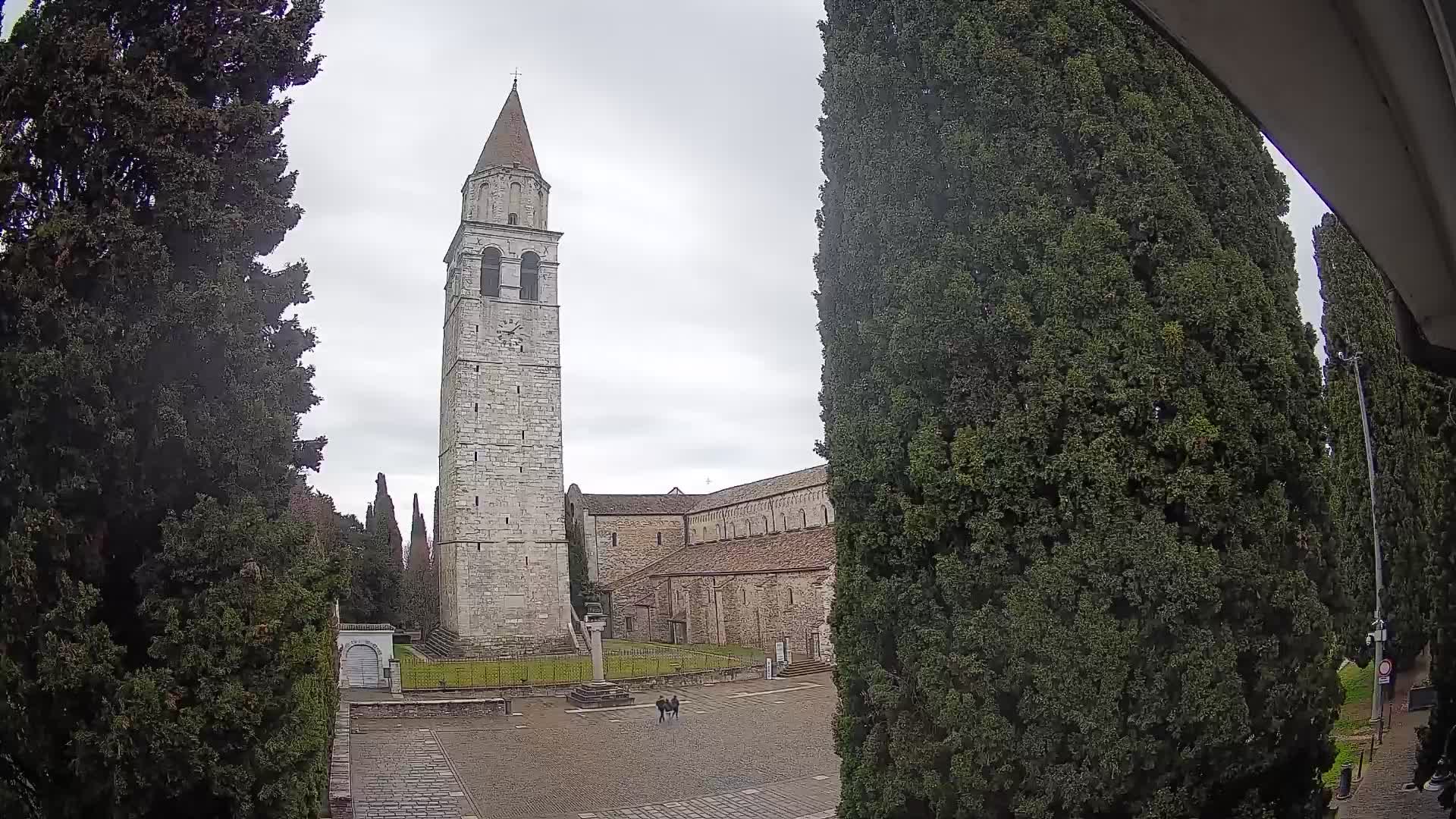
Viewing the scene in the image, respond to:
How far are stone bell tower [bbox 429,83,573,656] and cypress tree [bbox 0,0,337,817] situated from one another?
2878cm

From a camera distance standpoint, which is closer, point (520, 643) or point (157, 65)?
point (157, 65)

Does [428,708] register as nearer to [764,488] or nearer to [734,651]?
[734,651]

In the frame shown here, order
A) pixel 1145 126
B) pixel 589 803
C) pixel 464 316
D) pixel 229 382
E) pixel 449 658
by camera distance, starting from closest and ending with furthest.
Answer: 1. pixel 1145 126
2. pixel 229 382
3. pixel 589 803
4. pixel 449 658
5. pixel 464 316

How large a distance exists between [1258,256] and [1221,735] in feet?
9.74

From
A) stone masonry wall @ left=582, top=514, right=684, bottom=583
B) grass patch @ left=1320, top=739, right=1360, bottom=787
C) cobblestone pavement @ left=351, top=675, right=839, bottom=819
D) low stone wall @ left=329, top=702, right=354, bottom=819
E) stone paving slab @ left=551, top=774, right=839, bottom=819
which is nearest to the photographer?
grass patch @ left=1320, top=739, right=1360, bottom=787

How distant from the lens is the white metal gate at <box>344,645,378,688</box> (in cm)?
2591

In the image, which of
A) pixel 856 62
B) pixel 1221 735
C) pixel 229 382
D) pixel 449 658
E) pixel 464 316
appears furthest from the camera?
pixel 464 316

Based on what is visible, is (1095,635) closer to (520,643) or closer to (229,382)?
(229,382)

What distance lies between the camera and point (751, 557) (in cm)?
3822

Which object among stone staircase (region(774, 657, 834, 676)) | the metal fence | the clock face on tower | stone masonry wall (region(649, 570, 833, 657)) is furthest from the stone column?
the clock face on tower

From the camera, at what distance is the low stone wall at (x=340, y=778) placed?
36.3 ft

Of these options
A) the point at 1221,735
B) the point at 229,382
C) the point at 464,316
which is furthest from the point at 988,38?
the point at 464,316

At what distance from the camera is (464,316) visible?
3484 cm

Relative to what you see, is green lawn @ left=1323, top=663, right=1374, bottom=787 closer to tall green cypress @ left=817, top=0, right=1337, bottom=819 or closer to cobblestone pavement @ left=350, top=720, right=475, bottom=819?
tall green cypress @ left=817, top=0, right=1337, bottom=819
